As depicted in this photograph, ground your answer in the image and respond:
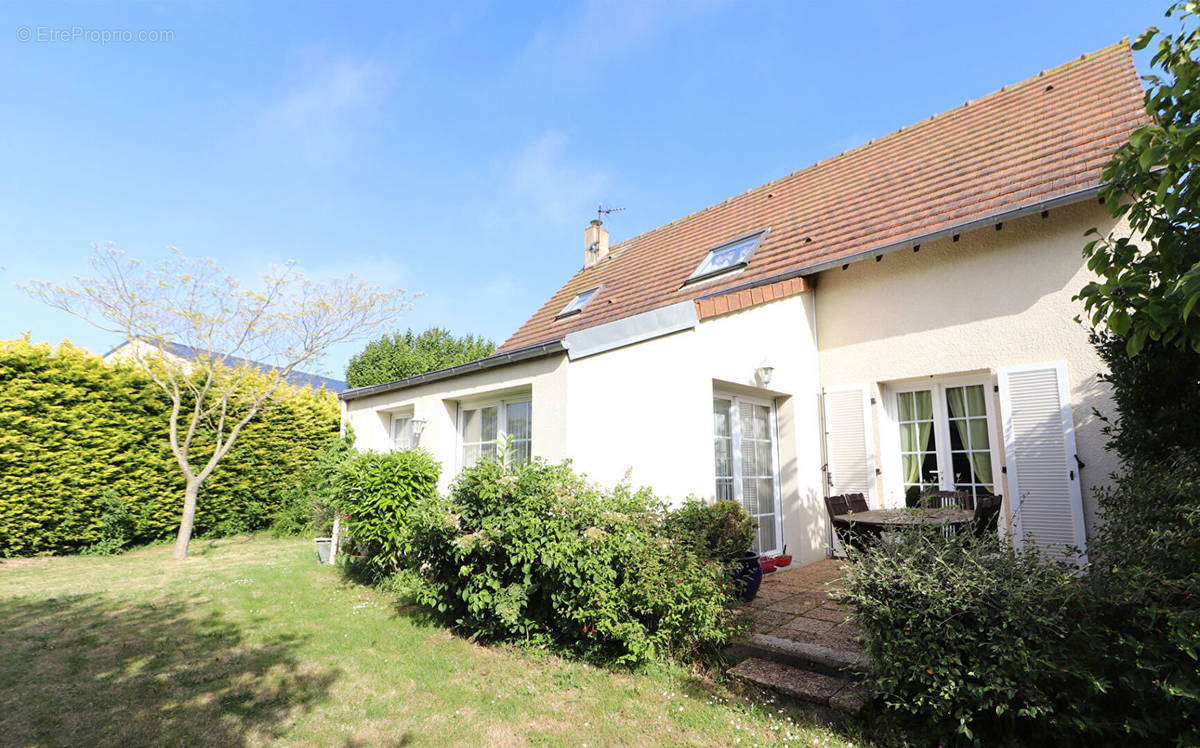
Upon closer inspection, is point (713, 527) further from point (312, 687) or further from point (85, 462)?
point (85, 462)

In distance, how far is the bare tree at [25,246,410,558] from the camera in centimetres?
1033

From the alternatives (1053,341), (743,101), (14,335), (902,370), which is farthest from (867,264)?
(14,335)

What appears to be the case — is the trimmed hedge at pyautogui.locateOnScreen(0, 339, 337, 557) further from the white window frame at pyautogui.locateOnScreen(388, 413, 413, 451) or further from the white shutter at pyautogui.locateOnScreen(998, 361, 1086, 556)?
the white shutter at pyautogui.locateOnScreen(998, 361, 1086, 556)

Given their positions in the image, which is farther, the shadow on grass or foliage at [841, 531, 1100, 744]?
the shadow on grass

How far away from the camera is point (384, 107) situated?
9.09 metres

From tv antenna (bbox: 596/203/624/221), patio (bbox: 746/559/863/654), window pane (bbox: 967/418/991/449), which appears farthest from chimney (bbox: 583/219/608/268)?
patio (bbox: 746/559/863/654)

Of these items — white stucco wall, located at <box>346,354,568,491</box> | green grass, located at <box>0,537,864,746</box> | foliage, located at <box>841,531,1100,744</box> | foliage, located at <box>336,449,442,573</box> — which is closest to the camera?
foliage, located at <box>841,531,1100,744</box>

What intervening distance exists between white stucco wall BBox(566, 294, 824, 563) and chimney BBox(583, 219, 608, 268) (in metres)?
7.49

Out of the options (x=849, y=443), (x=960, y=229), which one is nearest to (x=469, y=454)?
(x=849, y=443)

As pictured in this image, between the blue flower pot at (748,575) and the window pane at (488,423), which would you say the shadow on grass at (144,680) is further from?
the window pane at (488,423)

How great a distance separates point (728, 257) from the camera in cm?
893

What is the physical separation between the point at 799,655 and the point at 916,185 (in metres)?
6.95

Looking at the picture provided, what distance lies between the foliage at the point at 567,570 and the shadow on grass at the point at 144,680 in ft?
4.20

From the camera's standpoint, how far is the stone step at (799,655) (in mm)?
3621
